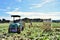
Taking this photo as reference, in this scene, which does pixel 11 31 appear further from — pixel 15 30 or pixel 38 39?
pixel 38 39

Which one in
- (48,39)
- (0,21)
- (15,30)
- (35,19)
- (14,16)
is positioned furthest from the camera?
(0,21)

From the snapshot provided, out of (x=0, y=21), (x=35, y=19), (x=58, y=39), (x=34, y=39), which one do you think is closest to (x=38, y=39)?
(x=34, y=39)

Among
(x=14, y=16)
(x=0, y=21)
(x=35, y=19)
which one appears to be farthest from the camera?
(x=0, y=21)

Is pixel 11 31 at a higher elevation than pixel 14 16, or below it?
below

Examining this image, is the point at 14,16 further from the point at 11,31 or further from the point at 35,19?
the point at 35,19

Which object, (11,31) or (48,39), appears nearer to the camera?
(48,39)

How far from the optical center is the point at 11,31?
63.8ft

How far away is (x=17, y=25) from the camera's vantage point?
19.7 m

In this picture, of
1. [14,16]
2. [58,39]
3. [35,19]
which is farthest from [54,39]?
[35,19]

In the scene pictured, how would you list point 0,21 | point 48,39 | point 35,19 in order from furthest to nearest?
1. point 0,21
2. point 35,19
3. point 48,39

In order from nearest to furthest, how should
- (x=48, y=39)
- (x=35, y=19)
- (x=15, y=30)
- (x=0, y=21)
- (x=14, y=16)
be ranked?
(x=48, y=39) < (x=15, y=30) < (x=14, y=16) < (x=35, y=19) < (x=0, y=21)

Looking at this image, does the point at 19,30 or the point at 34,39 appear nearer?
the point at 34,39

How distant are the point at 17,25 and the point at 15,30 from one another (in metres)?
0.61

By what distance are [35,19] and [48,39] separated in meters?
27.9
